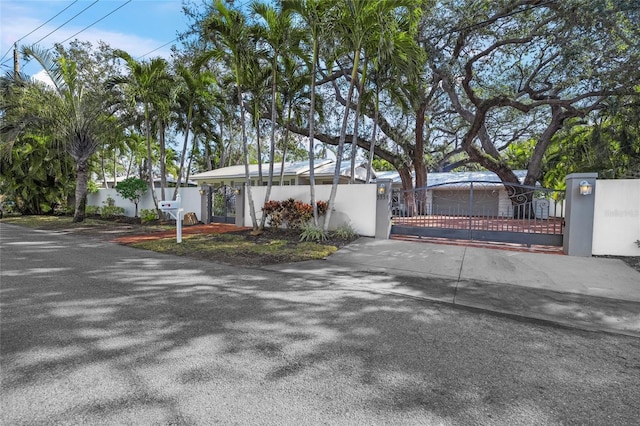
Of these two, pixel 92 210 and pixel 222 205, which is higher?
pixel 222 205

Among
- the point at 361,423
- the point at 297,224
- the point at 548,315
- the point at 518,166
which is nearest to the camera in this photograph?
the point at 361,423

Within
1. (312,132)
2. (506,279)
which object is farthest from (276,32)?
(506,279)

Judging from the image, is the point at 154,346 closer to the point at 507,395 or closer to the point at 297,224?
the point at 507,395

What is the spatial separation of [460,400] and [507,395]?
14.8 inches

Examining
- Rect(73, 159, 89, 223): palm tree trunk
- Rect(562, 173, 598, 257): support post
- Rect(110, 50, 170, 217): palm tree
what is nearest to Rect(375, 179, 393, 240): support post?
Rect(562, 173, 598, 257): support post

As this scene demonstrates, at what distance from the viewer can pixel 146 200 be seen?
17.2m

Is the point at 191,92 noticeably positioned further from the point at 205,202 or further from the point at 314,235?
the point at 314,235

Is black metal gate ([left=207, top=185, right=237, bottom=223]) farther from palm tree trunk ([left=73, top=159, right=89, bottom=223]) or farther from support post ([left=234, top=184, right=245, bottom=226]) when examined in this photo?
palm tree trunk ([left=73, top=159, right=89, bottom=223])

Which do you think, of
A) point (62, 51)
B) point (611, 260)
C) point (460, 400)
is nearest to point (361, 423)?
point (460, 400)

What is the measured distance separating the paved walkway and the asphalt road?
54 cm

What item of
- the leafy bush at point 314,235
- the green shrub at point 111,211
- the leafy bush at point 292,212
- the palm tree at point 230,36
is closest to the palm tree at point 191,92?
the palm tree at point 230,36

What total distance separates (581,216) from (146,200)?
17.4m

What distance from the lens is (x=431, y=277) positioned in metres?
6.08

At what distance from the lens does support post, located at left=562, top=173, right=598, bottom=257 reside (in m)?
7.59
